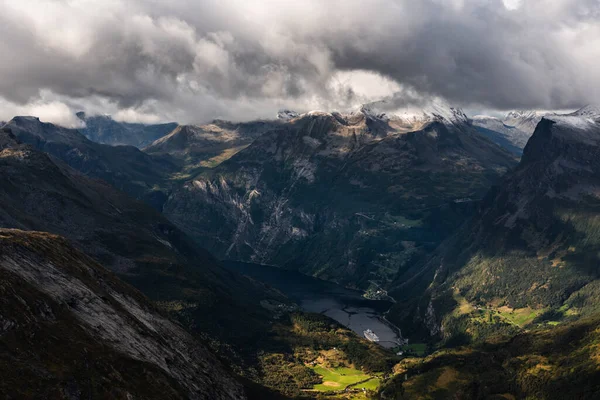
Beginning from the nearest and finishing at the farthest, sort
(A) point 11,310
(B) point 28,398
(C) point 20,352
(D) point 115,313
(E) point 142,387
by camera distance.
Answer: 1. (B) point 28,398
2. (C) point 20,352
3. (A) point 11,310
4. (E) point 142,387
5. (D) point 115,313

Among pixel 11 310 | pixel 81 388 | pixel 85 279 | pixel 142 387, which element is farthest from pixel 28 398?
pixel 85 279

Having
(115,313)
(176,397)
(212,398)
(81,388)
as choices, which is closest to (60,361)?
(81,388)

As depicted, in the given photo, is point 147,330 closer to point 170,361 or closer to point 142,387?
point 170,361

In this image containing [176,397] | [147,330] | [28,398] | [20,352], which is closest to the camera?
[28,398]

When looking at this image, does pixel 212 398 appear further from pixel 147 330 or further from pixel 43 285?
pixel 43 285

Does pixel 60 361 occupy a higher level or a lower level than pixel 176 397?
higher

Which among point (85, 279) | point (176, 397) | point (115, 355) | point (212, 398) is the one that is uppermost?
point (85, 279)

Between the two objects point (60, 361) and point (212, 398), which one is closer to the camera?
point (60, 361)
